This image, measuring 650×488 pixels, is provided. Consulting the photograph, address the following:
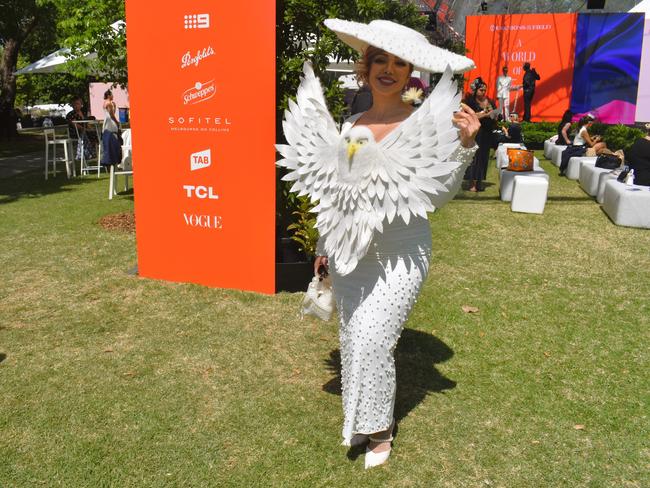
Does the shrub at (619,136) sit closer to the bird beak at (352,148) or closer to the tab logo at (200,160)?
the tab logo at (200,160)

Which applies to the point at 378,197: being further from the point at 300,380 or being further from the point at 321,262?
the point at 300,380

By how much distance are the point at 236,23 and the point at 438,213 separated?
199 inches

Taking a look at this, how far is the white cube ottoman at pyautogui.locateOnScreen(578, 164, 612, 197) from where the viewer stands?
10055mm

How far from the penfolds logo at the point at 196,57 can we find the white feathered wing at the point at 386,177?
8.32 feet

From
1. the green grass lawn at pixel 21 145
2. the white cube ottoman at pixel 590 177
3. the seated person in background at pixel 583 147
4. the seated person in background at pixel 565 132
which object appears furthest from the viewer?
the green grass lawn at pixel 21 145

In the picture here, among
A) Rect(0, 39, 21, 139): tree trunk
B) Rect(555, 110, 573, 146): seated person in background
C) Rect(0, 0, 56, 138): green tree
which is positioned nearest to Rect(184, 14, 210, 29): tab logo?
Rect(555, 110, 573, 146): seated person in background

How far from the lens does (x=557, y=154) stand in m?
14.2

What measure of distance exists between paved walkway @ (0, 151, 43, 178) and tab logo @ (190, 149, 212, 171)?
9659 millimetres

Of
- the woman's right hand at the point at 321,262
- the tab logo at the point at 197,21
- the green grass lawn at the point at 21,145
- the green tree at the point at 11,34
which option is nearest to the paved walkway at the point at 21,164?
the green grass lawn at the point at 21,145

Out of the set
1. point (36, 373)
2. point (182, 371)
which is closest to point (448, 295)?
point (182, 371)

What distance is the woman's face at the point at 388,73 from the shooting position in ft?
9.09

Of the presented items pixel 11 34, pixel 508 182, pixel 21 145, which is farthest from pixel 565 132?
pixel 11 34

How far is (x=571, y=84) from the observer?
837 inches

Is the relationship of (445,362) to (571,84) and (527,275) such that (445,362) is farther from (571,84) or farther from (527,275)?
(571,84)
